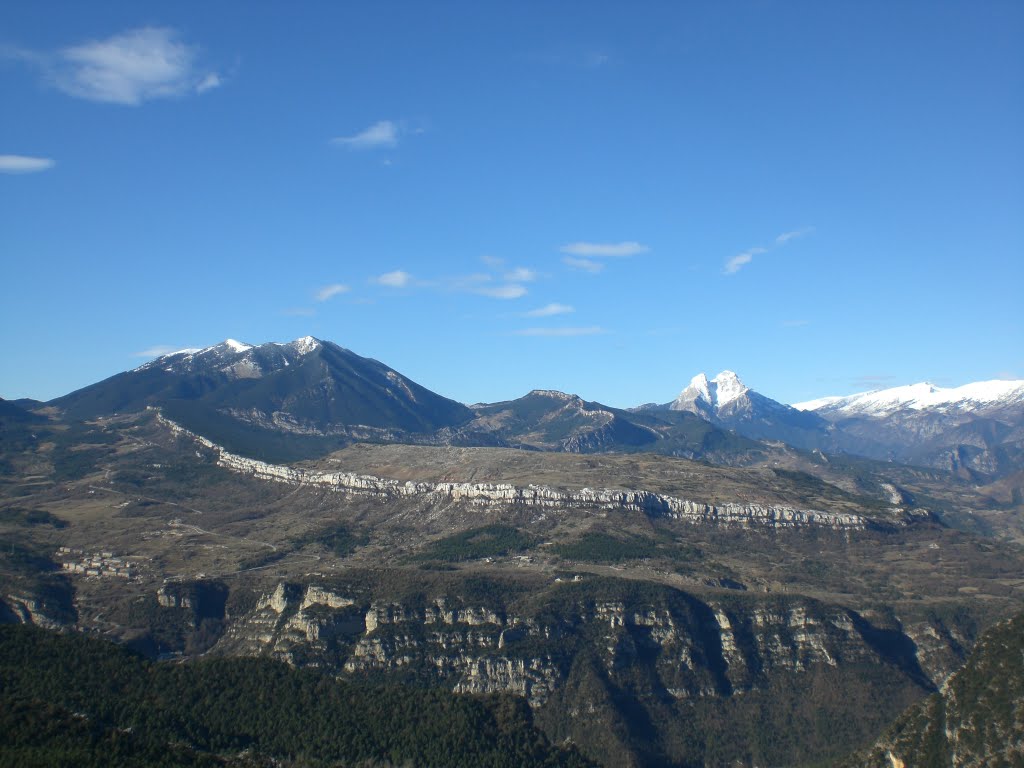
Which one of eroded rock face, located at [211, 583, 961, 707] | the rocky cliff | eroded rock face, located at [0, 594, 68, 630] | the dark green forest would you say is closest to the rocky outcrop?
the dark green forest

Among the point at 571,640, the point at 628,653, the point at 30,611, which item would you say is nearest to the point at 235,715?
the point at 571,640

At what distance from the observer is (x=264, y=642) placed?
17862 cm

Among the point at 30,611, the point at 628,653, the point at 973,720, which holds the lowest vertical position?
the point at 628,653

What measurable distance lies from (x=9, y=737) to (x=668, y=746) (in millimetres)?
98692

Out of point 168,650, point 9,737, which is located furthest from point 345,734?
point 168,650

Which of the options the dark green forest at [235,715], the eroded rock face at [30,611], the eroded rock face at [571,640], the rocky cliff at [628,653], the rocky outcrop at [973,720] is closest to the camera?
the dark green forest at [235,715]

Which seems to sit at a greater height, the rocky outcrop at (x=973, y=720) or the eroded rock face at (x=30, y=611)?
the eroded rock face at (x=30, y=611)

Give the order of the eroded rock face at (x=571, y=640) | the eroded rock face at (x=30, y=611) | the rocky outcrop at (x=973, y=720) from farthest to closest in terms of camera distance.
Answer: the eroded rock face at (x=30, y=611)
the eroded rock face at (x=571, y=640)
the rocky outcrop at (x=973, y=720)

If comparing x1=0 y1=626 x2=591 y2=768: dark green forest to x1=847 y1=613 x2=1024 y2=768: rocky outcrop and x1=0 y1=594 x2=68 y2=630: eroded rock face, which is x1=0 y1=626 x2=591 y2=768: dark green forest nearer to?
x1=847 y1=613 x2=1024 y2=768: rocky outcrop

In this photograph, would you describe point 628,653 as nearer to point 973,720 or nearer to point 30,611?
point 973,720

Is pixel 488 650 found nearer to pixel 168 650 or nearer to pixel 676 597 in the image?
pixel 676 597

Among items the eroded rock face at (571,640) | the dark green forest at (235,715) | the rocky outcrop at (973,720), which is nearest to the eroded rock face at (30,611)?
the eroded rock face at (571,640)

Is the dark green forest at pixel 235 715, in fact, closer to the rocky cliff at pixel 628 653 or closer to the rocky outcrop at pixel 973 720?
the rocky outcrop at pixel 973 720

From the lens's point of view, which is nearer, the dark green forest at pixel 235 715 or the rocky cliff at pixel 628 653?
the dark green forest at pixel 235 715
